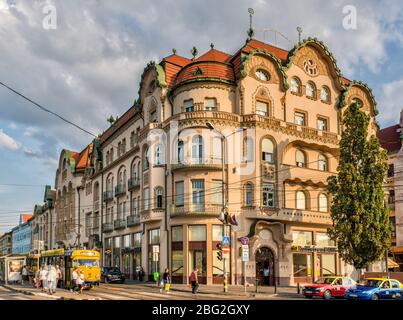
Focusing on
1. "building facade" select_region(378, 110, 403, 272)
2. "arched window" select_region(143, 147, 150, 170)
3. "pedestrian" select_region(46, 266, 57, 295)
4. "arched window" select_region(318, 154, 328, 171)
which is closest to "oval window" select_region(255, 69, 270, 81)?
"arched window" select_region(318, 154, 328, 171)

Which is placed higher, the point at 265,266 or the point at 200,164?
the point at 200,164

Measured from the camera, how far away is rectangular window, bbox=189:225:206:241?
39.4 meters

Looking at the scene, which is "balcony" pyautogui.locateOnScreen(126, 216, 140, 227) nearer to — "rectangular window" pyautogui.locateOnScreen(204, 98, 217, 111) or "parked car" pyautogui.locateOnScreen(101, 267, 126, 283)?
"parked car" pyautogui.locateOnScreen(101, 267, 126, 283)

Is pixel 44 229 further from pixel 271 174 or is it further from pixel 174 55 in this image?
pixel 271 174

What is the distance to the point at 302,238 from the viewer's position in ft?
142

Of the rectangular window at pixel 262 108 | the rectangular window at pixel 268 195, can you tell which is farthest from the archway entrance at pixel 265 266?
the rectangular window at pixel 262 108

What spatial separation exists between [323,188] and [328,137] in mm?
4945

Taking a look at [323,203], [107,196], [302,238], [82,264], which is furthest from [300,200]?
[107,196]

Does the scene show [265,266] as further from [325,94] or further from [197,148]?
[325,94]

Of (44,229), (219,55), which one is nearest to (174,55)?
(219,55)

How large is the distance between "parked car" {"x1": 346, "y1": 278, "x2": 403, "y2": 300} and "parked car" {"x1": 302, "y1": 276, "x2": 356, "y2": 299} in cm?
159

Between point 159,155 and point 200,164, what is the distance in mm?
5381

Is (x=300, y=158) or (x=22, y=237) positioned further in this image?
(x=22, y=237)

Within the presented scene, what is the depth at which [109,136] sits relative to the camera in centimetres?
6112
